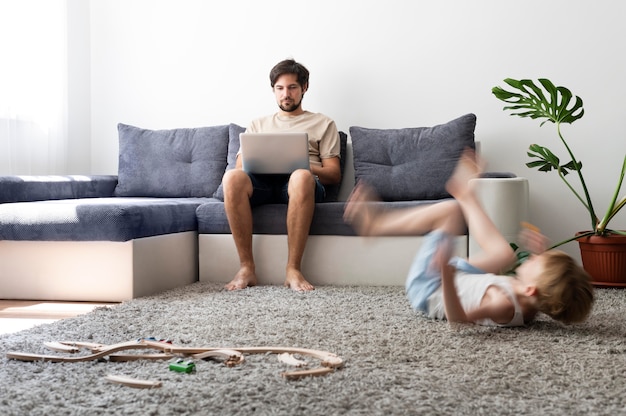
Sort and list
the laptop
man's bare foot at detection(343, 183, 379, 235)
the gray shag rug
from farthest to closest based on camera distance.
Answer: the laptop < man's bare foot at detection(343, 183, 379, 235) < the gray shag rug

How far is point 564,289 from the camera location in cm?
197

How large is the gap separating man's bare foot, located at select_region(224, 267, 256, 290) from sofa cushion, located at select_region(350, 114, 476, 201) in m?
0.90

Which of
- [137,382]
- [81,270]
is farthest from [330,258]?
[137,382]

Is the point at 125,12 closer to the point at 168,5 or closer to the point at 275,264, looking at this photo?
the point at 168,5

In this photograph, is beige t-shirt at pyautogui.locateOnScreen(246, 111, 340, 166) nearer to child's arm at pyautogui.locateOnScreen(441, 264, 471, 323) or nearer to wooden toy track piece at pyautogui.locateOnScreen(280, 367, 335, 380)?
child's arm at pyautogui.locateOnScreen(441, 264, 471, 323)

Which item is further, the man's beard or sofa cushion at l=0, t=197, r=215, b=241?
the man's beard

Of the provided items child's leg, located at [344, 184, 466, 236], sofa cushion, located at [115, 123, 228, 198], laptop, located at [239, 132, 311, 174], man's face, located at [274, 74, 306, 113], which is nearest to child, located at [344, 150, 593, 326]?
child's leg, located at [344, 184, 466, 236]

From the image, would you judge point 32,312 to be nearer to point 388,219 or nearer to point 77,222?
point 77,222

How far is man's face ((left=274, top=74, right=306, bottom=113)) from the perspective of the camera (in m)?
3.60

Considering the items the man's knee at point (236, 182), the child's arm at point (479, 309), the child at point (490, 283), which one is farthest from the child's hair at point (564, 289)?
the man's knee at point (236, 182)

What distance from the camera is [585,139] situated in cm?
383

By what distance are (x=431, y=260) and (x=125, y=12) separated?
3191 millimetres

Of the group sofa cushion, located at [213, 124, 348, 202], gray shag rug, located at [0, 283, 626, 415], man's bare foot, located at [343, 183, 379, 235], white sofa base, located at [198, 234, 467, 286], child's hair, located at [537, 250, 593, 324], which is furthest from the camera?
sofa cushion, located at [213, 124, 348, 202]

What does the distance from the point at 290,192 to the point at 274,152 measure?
0.19m
